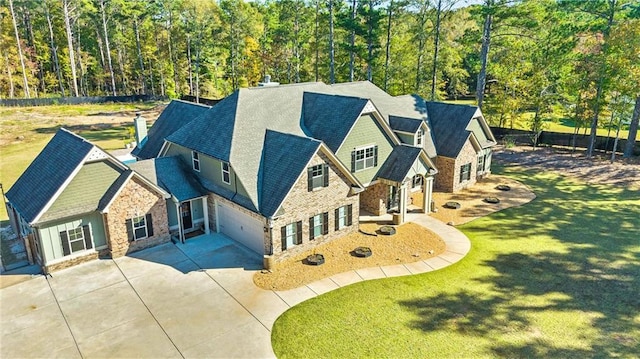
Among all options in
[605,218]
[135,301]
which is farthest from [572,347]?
[135,301]

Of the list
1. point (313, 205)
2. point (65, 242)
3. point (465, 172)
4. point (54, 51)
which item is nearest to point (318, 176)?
point (313, 205)

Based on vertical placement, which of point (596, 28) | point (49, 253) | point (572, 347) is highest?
point (596, 28)

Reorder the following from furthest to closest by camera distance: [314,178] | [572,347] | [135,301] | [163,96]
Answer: [163,96] < [314,178] < [135,301] < [572,347]

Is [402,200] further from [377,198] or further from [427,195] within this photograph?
[427,195]

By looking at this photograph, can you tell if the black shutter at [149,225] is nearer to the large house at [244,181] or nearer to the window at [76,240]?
the large house at [244,181]

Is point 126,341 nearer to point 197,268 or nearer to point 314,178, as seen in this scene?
point 197,268

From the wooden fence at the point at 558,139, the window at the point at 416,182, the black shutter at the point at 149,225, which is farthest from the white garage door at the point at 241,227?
the wooden fence at the point at 558,139

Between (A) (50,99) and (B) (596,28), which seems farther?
(A) (50,99)

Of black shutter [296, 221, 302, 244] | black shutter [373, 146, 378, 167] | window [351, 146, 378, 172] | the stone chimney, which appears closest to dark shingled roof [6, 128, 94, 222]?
the stone chimney
